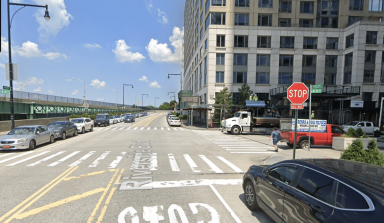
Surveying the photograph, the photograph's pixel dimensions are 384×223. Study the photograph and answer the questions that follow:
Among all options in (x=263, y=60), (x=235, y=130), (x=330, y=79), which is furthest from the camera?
(x=330, y=79)

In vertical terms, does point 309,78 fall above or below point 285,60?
below

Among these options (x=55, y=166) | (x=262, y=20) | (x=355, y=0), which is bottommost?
(x=55, y=166)

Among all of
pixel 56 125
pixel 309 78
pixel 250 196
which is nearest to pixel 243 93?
pixel 309 78

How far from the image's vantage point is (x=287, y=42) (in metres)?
36.6

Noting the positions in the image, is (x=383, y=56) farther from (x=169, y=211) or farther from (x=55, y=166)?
(x=55, y=166)

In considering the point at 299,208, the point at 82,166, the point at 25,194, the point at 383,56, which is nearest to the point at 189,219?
the point at 299,208

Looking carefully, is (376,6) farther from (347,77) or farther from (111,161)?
(111,161)

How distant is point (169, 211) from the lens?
4.82 metres

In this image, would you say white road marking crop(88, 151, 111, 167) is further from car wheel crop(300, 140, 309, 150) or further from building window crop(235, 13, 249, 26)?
building window crop(235, 13, 249, 26)

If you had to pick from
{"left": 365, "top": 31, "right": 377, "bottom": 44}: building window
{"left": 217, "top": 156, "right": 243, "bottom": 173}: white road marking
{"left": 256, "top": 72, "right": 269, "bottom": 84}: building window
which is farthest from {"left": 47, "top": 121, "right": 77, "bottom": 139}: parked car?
{"left": 365, "top": 31, "right": 377, "bottom": 44}: building window

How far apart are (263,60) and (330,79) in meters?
13.5

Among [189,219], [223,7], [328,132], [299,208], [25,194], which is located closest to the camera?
[299,208]

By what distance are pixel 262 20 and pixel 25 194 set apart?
40712mm

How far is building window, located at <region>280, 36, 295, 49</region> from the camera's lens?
3653 centimetres
